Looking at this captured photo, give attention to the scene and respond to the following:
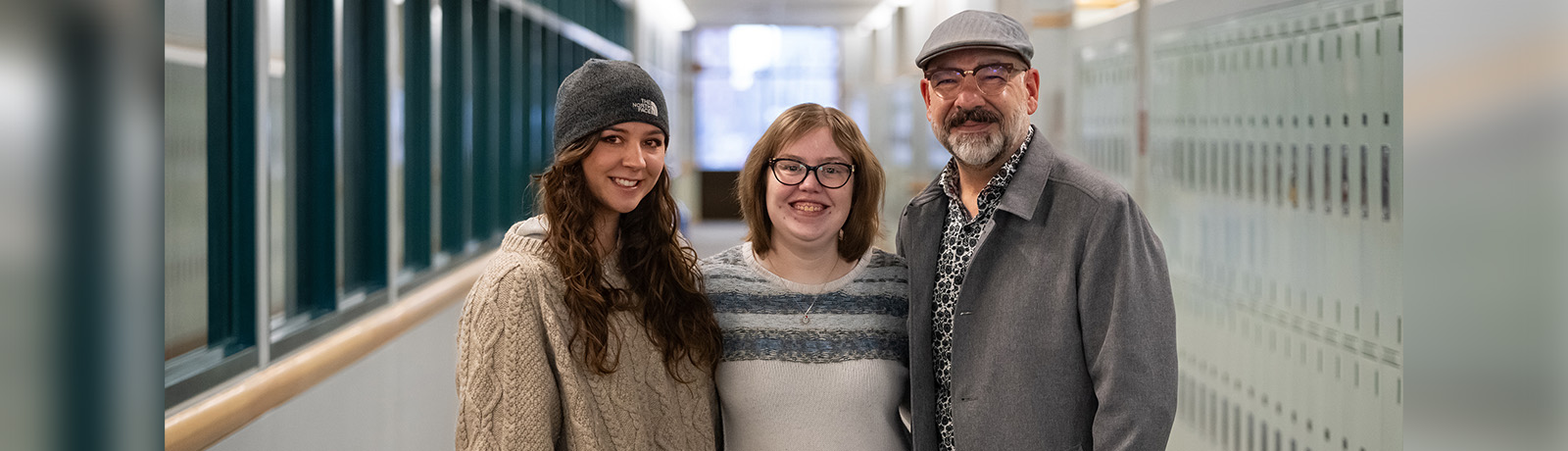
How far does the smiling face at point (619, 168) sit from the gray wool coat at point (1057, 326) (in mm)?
528

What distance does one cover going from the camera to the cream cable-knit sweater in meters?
1.85

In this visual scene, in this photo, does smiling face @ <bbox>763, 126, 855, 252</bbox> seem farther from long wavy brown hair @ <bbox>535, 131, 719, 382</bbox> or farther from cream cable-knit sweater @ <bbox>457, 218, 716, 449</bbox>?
cream cable-knit sweater @ <bbox>457, 218, 716, 449</bbox>

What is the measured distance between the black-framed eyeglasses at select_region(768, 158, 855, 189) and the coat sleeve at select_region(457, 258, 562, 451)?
1.73 ft

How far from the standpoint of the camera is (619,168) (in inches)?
81.3

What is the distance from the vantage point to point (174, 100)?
108 inches

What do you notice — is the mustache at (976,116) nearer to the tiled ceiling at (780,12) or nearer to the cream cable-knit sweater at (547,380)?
the cream cable-knit sweater at (547,380)

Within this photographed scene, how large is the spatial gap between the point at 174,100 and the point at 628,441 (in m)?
1.55

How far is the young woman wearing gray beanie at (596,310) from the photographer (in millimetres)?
1858

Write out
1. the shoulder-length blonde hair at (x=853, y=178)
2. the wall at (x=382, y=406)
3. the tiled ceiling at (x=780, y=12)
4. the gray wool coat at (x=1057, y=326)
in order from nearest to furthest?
the gray wool coat at (x=1057, y=326), the shoulder-length blonde hair at (x=853, y=178), the wall at (x=382, y=406), the tiled ceiling at (x=780, y=12)

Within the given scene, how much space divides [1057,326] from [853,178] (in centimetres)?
47

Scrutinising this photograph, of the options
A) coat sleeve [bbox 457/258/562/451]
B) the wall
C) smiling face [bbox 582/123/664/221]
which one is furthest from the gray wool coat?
the wall

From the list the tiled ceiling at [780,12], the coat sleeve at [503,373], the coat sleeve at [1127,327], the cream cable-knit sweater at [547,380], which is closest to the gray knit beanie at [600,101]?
the cream cable-knit sweater at [547,380]
